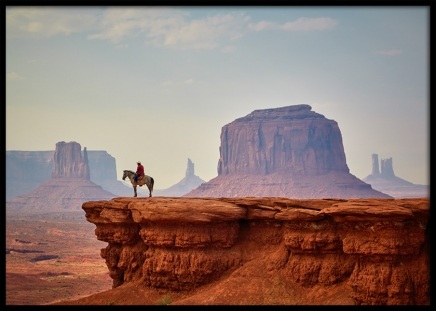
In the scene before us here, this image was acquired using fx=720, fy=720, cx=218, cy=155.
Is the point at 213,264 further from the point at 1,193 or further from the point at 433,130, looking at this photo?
the point at 433,130

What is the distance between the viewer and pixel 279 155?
186875 mm

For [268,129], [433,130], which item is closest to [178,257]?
[433,130]

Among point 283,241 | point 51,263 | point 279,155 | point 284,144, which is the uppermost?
point 284,144

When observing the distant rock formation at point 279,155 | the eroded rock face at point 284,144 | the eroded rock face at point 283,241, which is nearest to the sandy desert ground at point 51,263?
the eroded rock face at point 283,241

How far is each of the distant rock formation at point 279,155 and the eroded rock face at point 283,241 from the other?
147 metres

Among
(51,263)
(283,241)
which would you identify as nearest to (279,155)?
(51,263)

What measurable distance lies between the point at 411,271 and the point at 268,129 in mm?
167956

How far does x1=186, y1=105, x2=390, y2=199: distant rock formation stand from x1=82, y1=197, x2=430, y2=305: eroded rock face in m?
147

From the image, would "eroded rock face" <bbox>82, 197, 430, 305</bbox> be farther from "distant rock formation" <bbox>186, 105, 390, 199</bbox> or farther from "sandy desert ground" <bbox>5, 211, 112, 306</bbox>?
"distant rock formation" <bbox>186, 105, 390, 199</bbox>

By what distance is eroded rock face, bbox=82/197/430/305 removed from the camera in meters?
22.7

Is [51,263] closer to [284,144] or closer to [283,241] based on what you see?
[283,241]

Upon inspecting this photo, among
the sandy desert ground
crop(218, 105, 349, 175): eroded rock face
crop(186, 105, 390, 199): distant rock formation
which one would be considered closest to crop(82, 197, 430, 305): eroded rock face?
the sandy desert ground

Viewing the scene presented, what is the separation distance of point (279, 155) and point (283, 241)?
161 metres
